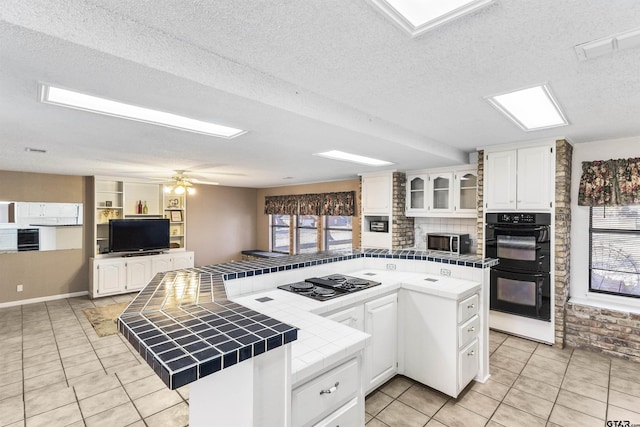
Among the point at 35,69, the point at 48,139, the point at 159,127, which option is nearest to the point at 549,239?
the point at 159,127

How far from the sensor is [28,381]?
2953 mm

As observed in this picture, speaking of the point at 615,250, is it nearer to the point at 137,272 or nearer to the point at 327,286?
the point at 327,286

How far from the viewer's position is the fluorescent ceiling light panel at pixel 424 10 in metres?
1.33

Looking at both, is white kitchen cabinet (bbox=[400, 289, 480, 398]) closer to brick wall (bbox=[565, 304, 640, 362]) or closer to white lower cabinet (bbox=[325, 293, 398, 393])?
white lower cabinet (bbox=[325, 293, 398, 393])

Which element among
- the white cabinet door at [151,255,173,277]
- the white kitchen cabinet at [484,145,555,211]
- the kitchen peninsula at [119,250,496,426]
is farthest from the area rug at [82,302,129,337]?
the white kitchen cabinet at [484,145,555,211]

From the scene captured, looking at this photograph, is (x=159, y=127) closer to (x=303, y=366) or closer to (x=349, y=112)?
(x=349, y=112)

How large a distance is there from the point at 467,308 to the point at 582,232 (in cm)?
234

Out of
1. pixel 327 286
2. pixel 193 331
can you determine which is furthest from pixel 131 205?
pixel 193 331

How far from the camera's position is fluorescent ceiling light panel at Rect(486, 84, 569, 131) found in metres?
2.34

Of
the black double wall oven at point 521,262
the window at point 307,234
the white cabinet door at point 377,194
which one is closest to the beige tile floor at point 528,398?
the black double wall oven at point 521,262

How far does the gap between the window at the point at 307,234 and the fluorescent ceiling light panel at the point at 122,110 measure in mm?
4605

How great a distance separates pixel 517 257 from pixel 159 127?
13.6 feet

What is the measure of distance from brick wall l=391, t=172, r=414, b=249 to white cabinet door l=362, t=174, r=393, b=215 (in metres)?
0.10

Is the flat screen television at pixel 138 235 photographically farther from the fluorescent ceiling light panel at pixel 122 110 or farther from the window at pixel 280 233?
the fluorescent ceiling light panel at pixel 122 110
